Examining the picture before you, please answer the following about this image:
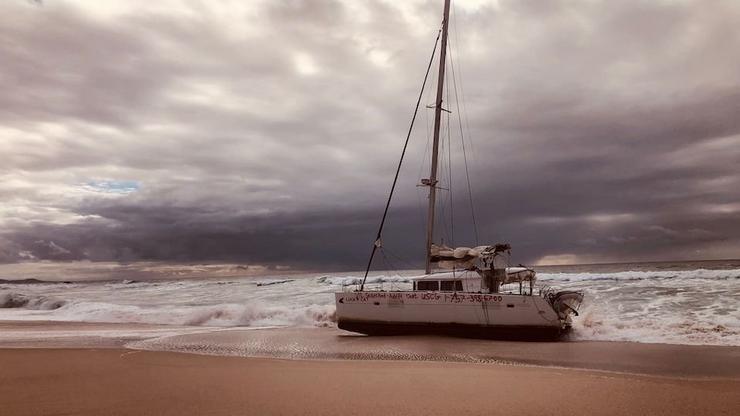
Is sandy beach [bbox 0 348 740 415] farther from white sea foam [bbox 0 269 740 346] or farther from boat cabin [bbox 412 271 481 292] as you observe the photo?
white sea foam [bbox 0 269 740 346]

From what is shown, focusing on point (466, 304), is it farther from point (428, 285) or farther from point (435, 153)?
point (435, 153)

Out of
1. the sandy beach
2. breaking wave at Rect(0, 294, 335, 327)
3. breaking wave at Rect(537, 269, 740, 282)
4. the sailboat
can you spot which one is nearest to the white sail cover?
the sailboat

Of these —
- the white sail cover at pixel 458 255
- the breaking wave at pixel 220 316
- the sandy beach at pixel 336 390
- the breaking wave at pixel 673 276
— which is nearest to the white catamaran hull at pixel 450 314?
the white sail cover at pixel 458 255

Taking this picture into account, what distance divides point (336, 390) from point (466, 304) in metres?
13.0

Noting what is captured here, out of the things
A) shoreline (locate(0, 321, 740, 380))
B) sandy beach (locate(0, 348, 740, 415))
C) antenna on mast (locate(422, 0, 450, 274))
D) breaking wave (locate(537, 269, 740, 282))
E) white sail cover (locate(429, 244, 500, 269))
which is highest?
antenna on mast (locate(422, 0, 450, 274))

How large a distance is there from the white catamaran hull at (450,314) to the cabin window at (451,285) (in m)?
0.74

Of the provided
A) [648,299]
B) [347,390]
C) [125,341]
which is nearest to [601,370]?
[347,390]

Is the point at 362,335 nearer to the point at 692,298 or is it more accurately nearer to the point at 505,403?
the point at 505,403

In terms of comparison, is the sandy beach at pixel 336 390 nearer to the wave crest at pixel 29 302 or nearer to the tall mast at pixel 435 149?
the tall mast at pixel 435 149

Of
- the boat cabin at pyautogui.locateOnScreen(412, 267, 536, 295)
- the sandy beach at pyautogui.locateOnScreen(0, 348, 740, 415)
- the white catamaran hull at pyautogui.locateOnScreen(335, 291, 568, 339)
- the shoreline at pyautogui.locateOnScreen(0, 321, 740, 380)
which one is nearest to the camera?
the sandy beach at pyautogui.locateOnScreen(0, 348, 740, 415)

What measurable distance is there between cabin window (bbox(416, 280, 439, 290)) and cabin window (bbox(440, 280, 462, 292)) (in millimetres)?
280

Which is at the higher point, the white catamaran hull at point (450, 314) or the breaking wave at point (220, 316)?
the white catamaran hull at point (450, 314)

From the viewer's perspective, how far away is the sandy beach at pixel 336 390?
7.41 meters

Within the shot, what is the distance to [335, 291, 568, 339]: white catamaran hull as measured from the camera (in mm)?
20344
